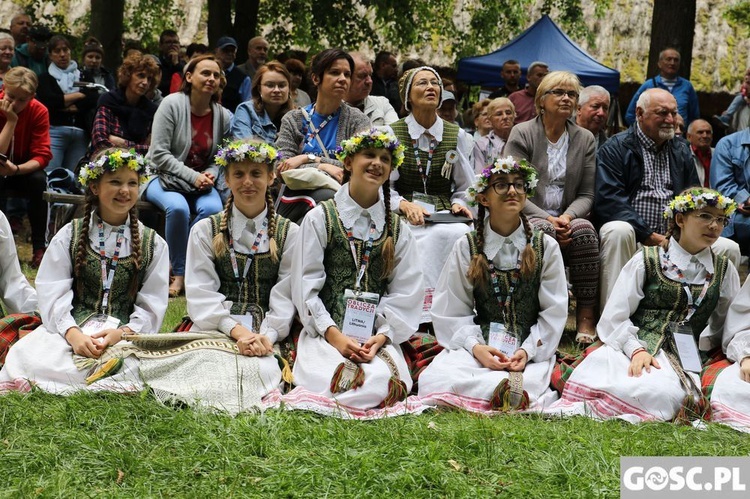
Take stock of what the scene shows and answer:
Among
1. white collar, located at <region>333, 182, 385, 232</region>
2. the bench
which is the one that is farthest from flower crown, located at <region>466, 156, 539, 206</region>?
the bench

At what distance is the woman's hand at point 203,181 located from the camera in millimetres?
7102

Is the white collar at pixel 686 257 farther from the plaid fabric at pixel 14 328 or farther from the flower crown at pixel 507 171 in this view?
the plaid fabric at pixel 14 328

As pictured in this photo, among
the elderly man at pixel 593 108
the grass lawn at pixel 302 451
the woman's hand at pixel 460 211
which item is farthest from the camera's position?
the elderly man at pixel 593 108

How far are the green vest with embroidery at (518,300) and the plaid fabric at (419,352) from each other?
303mm

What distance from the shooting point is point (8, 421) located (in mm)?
4168

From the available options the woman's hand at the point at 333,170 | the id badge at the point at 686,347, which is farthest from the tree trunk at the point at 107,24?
the id badge at the point at 686,347

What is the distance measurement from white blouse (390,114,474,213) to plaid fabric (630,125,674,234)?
3.84 feet

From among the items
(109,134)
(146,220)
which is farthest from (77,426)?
(109,134)

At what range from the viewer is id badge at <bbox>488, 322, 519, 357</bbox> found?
5051mm

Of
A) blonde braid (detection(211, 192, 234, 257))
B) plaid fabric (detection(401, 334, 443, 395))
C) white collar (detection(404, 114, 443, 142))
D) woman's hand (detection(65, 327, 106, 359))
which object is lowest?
plaid fabric (detection(401, 334, 443, 395))

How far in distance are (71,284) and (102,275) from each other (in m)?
0.17

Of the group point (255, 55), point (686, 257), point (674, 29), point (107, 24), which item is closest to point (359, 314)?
point (686, 257)

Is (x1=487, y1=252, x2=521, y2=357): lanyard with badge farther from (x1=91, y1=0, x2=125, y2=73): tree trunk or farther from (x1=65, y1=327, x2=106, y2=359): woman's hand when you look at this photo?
(x1=91, y1=0, x2=125, y2=73): tree trunk

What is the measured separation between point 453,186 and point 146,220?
2554 millimetres
